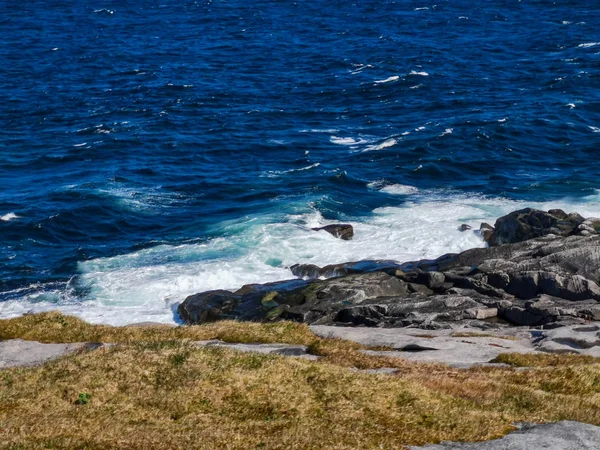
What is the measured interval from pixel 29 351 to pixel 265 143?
2330 inches

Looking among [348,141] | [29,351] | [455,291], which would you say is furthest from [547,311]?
[348,141]

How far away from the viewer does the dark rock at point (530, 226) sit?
60.7 m

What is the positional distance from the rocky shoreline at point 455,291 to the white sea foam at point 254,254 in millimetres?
3198

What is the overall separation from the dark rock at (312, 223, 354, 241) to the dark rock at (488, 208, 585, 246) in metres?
10.6

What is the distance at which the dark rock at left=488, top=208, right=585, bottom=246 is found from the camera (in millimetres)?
60694

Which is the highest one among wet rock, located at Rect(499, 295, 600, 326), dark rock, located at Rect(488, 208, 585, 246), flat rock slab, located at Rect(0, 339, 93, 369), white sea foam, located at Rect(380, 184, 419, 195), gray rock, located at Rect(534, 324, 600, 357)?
flat rock slab, located at Rect(0, 339, 93, 369)

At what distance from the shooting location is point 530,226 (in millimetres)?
61312

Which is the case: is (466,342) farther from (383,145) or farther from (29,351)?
(383,145)

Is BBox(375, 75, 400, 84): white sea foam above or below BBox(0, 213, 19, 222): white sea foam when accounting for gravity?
above

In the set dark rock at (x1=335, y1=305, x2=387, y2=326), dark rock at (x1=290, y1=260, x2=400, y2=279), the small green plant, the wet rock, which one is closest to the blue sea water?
dark rock at (x1=290, y1=260, x2=400, y2=279)

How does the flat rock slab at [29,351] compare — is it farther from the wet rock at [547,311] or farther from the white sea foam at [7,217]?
→ the white sea foam at [7,217]

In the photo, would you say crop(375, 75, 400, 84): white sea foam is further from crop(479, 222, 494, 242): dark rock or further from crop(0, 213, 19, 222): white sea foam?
crop(0, 213, 19, 222): white sea foam

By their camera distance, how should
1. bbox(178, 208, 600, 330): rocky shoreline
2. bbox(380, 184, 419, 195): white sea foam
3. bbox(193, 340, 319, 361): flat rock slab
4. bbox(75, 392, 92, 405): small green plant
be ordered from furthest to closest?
bbox(380, 184, 419, 195): white sea foam
bbox(178, 208, 600, 330): rocky shoreline
bbox(193, 340, 319, 361): flat rock slab
bbox(75, 392, 92, 405): small green plant

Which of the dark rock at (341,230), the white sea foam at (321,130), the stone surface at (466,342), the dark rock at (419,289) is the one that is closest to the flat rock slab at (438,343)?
the stone surface at (466,342)
